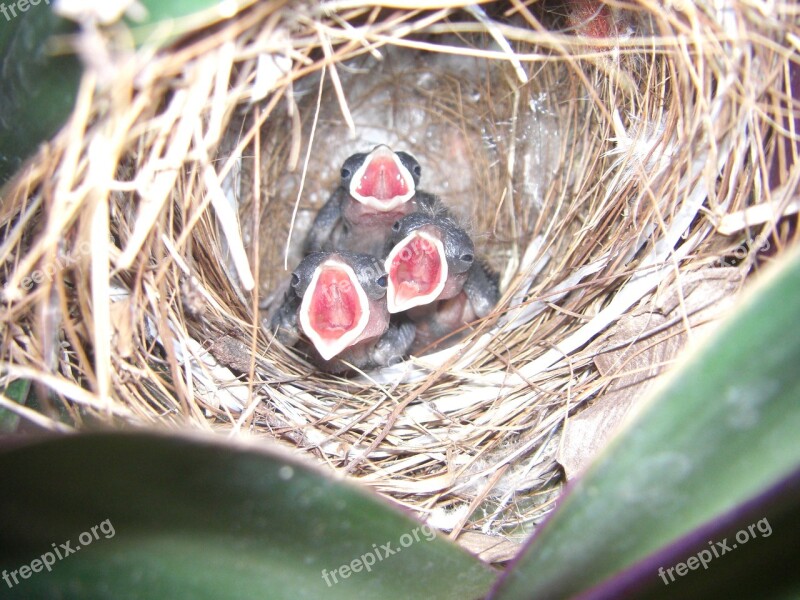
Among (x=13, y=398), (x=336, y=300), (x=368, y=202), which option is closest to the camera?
(x=13, y=398)

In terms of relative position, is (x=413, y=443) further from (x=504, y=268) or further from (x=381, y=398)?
(x=504, y=268)

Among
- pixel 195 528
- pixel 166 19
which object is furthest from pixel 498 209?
pixel 195 528

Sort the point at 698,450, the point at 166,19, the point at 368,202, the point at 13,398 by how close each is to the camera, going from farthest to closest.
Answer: the point at 368,202 → the point at 13,398 → the point at 166,19 → the point at 698,450

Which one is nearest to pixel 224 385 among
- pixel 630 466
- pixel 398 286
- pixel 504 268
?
pixel 398 286

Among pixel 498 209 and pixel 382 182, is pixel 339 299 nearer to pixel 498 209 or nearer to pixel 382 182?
pixel 382 182

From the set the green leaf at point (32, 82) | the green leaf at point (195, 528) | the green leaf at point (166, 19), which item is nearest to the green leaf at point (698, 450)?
the green leaf at point (195, 528)

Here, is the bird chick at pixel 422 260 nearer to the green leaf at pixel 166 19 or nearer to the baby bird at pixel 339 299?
the baby bird at pixel 339 299
